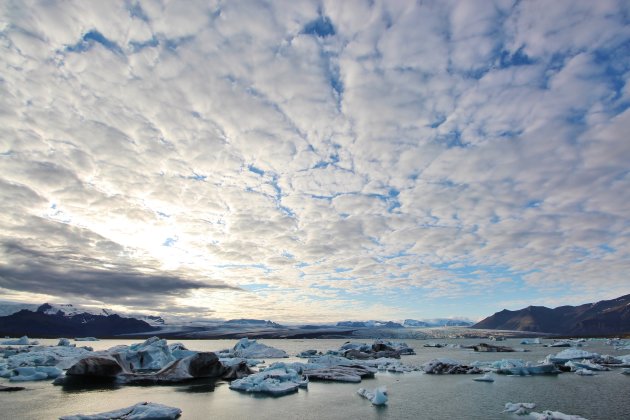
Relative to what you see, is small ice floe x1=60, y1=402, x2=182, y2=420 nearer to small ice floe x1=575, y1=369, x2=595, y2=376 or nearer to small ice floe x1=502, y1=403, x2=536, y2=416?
small ice floe x1=502, y1=403, x2=536, y2=416

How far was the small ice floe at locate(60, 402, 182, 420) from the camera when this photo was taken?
16.0 metres

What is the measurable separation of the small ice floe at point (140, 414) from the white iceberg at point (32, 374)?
1958 cm

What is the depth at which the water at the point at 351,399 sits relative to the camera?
18641mm

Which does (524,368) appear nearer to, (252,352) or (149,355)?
(149,355)

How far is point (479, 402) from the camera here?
21266 mm

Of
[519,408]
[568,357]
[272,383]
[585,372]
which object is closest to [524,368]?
[585,372]

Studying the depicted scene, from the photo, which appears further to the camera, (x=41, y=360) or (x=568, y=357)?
(x=41, y=360)

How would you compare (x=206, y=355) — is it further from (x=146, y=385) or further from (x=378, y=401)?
(x=378, y=401)

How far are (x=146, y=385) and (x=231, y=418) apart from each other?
551 inches

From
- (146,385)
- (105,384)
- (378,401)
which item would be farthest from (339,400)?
(105,384)

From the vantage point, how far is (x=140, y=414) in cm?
1648

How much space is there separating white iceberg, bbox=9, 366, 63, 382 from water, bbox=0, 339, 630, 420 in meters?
1.76

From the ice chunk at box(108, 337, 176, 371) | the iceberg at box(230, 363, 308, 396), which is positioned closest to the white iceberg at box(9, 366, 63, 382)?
the ice chunk at box(108, 337, 176, 371)

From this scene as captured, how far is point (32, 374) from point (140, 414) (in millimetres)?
21719
